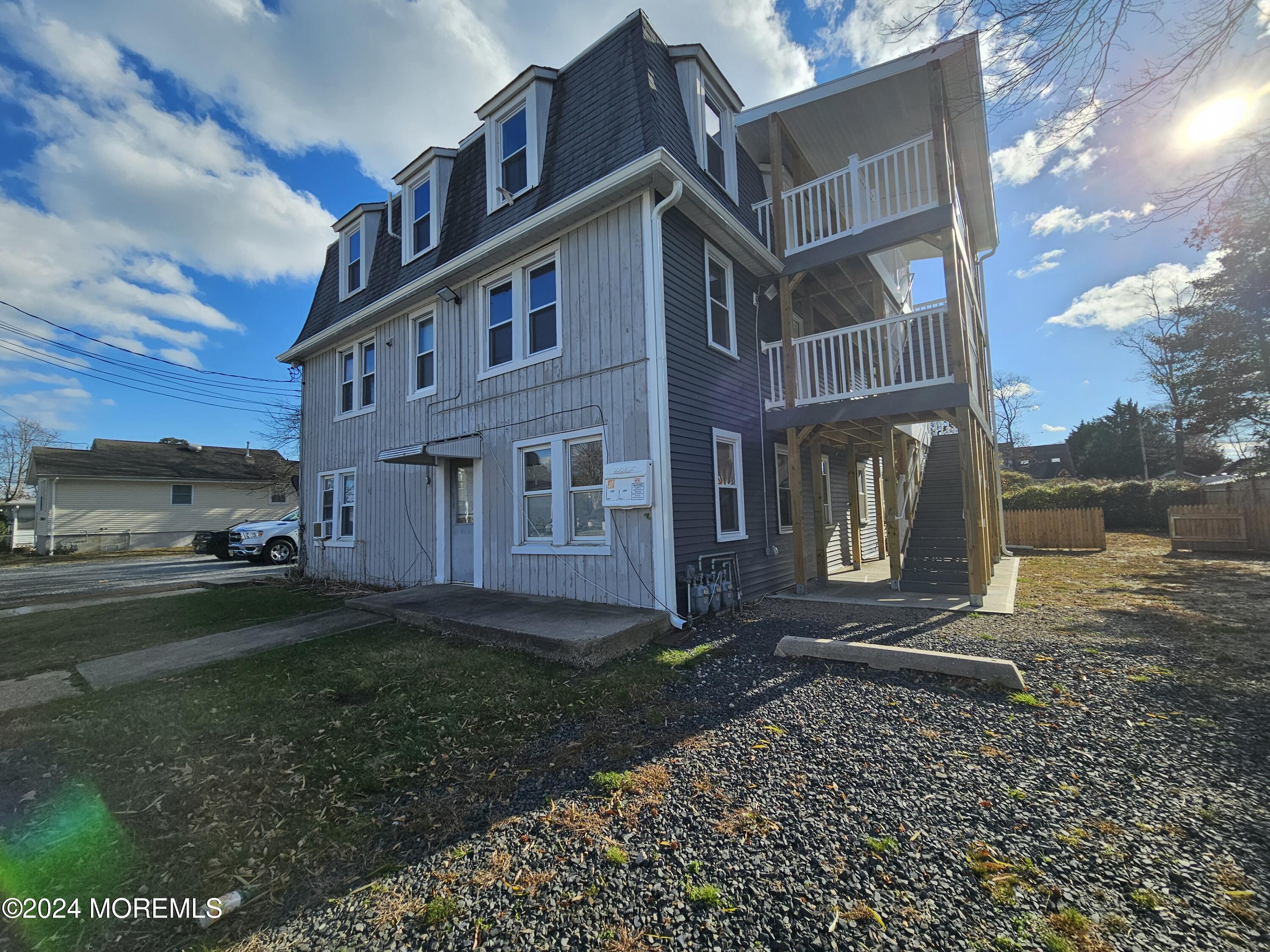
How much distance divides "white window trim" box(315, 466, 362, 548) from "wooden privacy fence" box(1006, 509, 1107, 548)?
755 inches

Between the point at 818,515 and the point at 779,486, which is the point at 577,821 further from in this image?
the point at 779,486

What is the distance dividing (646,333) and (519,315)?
8.15ft

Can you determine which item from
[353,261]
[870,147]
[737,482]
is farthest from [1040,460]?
[353,261]

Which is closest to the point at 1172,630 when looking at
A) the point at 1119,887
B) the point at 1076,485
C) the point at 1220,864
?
the point at 1220,864

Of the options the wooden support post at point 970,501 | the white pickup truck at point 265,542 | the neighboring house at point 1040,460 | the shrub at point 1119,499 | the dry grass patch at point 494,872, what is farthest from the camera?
the neighboring house at point 1040,460

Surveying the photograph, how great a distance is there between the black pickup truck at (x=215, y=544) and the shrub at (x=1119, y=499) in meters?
27.8

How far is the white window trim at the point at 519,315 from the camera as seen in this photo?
7.50 meters

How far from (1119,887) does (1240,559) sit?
1546cm

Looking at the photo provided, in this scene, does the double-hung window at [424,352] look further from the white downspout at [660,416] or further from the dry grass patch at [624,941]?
the dry grass patch at [624,941]

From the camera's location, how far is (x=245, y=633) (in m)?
6.52

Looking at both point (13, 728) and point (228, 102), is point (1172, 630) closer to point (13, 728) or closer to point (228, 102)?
point (13, 728)

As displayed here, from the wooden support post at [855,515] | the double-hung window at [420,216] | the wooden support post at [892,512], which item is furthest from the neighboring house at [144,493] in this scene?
the wooden support post at [892,512]

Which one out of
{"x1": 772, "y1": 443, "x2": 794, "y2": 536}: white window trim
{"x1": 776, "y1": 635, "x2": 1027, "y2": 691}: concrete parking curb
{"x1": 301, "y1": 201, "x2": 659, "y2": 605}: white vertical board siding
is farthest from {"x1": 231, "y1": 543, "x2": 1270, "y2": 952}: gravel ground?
{"x1": 772, "y1": 443, "x2": 794, "y2": 536}: white window trim

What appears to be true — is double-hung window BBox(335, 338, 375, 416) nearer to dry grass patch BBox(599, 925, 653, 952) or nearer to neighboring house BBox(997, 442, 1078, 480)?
dry grass patch BBox(599, 925, 653, 952)
